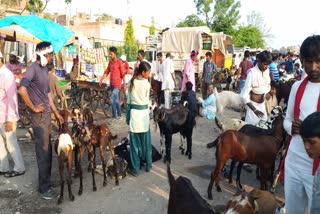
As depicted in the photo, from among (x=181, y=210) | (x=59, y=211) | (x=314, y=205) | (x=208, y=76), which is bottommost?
(x=59, y=211)

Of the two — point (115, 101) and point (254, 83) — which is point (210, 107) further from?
point (254, 83)

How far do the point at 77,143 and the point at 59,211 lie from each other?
111 cm

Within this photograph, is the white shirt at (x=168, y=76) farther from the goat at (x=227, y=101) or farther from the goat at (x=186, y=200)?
the goat at (x=186, y=200)

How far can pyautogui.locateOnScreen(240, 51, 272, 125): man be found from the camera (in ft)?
15.6

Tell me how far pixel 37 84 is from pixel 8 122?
1.24 metres

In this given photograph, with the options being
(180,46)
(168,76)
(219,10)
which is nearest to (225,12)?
(219,10)

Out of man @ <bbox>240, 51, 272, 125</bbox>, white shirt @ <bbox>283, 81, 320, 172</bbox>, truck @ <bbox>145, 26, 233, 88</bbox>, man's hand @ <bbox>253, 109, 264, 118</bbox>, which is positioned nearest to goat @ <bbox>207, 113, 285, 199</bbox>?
man's hand @ <bbox>253, 109, 264, 118</bbox>

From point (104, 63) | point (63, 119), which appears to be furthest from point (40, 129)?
point (104, 63)

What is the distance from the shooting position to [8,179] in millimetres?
5586

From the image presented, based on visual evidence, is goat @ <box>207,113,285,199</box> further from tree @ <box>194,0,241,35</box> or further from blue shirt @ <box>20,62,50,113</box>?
tree @ <box>194,0,241,35</box>

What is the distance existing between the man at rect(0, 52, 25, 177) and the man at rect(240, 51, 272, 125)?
3945mm

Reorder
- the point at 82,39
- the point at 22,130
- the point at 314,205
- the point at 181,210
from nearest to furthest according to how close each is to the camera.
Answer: the point at 314,205, the point at 181,210, the point at 22,130, the point at 82,39

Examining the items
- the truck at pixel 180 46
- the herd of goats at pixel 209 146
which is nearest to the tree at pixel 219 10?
the truck at pixel 180 46

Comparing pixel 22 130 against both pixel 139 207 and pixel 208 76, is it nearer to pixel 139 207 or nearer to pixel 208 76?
pixel 139 207
